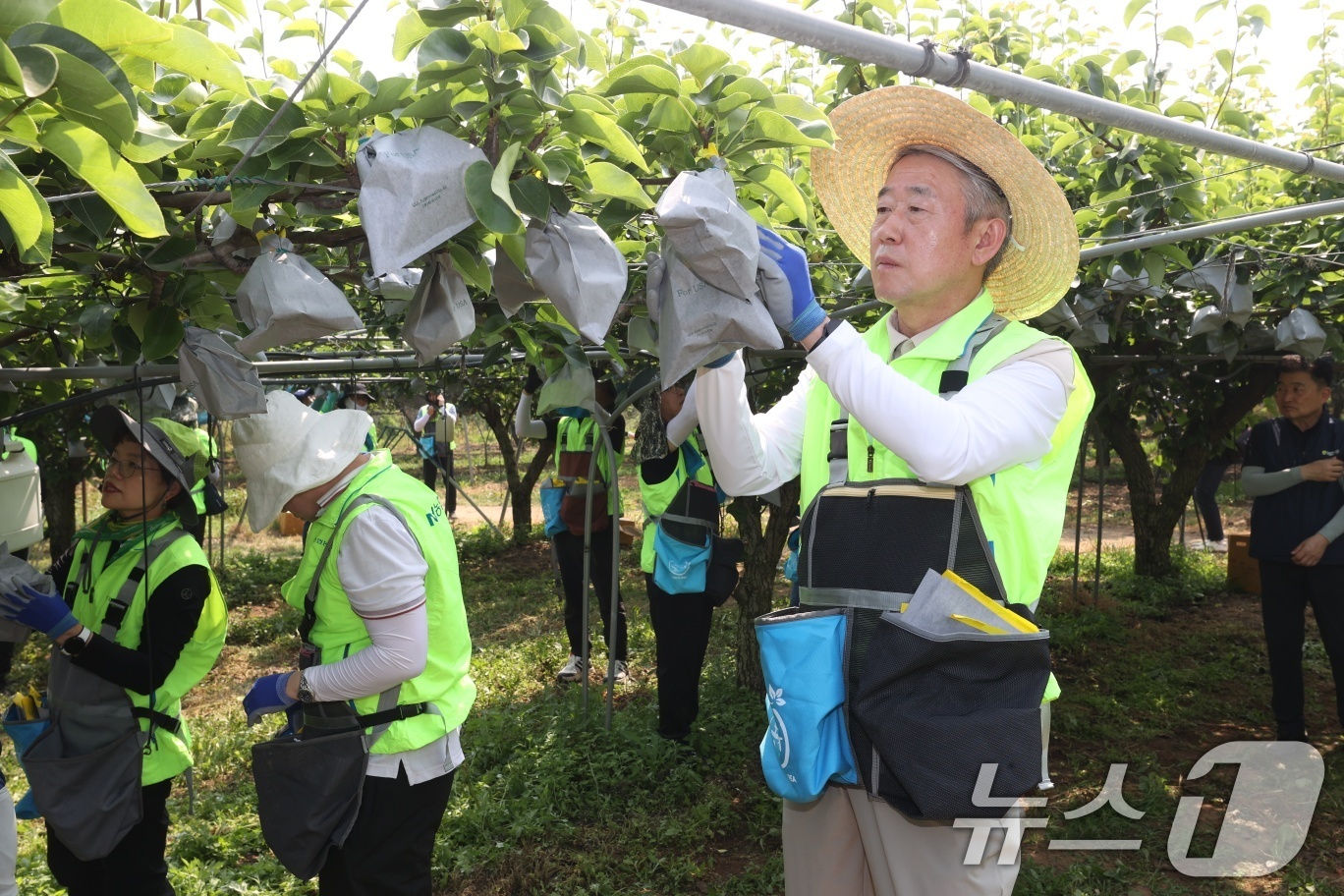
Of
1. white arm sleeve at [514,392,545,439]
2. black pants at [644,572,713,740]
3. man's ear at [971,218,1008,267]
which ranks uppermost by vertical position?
man's ear at [971,218,1008,267]

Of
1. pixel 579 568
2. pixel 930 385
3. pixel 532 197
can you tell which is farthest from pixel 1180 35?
pixel 579 568

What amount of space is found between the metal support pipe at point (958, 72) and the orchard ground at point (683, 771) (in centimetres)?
255

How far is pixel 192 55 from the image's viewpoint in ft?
3.84

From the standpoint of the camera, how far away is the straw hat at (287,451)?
89.2 inches

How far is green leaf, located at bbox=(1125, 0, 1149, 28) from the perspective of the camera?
2759 millimetres

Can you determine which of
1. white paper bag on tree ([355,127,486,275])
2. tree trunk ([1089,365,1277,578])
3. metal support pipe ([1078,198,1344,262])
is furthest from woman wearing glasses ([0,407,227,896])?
tree trunk ([1089,365,1277,578])

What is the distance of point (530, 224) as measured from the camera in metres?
1.58

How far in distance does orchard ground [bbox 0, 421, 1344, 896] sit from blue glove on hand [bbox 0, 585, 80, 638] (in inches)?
A: 55.1

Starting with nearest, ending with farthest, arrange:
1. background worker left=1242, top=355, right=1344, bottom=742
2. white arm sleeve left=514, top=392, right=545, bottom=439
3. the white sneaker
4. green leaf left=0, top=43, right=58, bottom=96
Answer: green leaf left=0, top=43, right=58, bottom=96
background worker left=1242, top=355, right=1344, bottom=742
the white sneaker
white arm sleeve left=514, top=392, right=545, bottom=439

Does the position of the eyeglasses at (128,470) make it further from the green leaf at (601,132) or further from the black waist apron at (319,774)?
the green leaf at (601,132)

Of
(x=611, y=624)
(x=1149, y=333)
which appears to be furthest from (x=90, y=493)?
(x=1149, y=333)

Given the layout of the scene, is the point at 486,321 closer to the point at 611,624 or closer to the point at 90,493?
the point at 611,624

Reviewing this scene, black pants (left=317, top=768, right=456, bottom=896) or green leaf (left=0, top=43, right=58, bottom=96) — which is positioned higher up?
green leaf (left=0, top=43, right=58, bottom=96)

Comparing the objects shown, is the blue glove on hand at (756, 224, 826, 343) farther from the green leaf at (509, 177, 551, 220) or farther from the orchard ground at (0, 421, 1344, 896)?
the orchard ground at (0, 421, 1344, 896)
